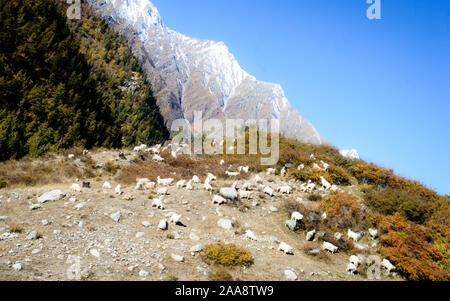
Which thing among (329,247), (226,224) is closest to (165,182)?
(226,224)

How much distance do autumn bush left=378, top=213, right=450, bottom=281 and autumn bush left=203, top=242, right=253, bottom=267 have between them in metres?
5.37

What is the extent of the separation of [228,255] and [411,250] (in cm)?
719

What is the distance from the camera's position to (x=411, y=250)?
349 inches

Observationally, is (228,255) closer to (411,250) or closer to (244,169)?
(411,250)

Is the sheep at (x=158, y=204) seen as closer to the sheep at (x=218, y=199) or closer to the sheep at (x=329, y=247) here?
the sheep at (x=218, y=199)

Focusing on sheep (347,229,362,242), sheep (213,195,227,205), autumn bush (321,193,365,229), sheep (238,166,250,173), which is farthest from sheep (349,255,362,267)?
sheep (238,166,250,173)

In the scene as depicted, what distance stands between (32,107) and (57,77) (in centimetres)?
697

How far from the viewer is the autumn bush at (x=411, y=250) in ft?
25.3

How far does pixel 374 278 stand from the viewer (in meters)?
7.57

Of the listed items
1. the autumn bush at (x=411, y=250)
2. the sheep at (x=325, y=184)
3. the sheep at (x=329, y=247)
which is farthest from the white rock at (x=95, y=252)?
the sheep at (x=325, y=184)

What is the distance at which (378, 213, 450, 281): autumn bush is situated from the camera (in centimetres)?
771

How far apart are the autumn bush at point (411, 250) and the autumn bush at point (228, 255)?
5.37m

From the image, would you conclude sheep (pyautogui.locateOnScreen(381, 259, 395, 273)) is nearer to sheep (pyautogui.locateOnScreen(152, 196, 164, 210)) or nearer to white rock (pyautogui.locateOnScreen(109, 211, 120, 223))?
sheep (pyautogui.locateOnScreen(152, 196, 164, 210))
